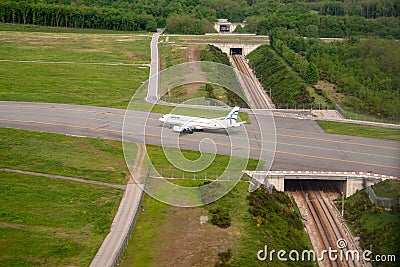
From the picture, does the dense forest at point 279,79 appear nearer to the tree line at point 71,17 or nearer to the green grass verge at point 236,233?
the green grass verge at point 236,233

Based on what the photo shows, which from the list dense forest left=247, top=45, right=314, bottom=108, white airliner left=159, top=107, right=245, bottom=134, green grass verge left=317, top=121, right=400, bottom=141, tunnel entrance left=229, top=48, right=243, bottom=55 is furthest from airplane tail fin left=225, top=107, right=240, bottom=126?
tunnel entrance left=229, top=48, right=243, bottom=55

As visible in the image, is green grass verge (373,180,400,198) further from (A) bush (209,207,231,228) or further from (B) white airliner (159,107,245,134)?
(B) white airliner (159,107,245,134)

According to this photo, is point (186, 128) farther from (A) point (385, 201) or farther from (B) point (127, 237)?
(B) point (127, 237)

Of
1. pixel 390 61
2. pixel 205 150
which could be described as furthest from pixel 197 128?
pixel 390 61

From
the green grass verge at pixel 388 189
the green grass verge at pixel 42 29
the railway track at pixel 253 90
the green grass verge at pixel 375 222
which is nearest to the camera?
the green grass verge at pixel 375 222

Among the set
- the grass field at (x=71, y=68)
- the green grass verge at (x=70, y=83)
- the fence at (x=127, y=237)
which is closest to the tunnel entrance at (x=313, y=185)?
the fence at (x=127, y=237)

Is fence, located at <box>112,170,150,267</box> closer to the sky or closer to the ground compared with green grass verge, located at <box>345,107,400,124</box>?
closer to the sky
